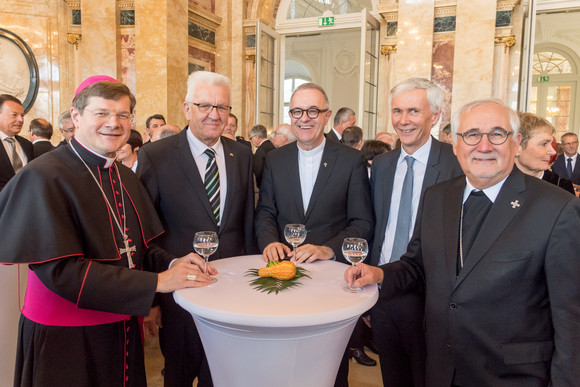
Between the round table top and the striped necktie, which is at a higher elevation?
the striped necktie

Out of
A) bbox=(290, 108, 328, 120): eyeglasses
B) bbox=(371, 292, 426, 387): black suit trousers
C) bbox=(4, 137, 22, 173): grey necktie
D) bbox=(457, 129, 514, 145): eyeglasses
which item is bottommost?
bbox=(371, 292, 426, 387): black suit trousers

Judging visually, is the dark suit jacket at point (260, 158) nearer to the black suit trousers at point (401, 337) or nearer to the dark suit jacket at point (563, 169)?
the black suit trousers at point (401, 337)

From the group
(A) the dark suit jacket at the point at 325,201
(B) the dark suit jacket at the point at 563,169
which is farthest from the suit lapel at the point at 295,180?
(B) the dark suit jacket at the point at 563,169

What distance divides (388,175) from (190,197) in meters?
1.19

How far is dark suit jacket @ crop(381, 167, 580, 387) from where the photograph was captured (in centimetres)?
160

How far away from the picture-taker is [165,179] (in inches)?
101

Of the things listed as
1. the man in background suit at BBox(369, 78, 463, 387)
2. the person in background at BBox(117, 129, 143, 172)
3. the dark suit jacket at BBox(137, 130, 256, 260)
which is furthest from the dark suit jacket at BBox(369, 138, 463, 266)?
the person in background at BBox(117, 129, 143, 172)

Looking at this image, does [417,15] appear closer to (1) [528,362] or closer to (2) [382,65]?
(2) [382,65]

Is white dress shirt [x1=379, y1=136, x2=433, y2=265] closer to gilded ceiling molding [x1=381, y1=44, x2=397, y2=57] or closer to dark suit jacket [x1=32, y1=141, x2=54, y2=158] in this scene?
dark suit jacket [x1=32, y1=141, x2=54, y2=158]

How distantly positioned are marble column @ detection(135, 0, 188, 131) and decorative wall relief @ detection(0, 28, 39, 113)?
2536mm

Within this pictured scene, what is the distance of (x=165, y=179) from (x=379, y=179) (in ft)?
4.25

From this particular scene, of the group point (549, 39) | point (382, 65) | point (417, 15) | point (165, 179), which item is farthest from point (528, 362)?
point (549, 39)

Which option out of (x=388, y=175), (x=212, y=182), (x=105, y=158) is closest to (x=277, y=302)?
(x=105, y=158)

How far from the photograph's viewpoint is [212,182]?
2.66m
